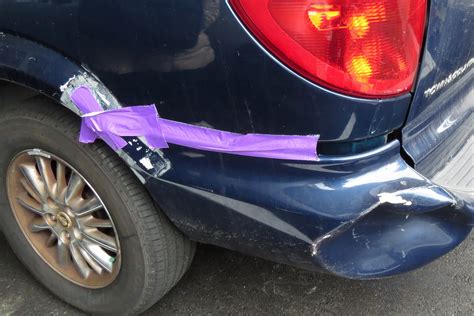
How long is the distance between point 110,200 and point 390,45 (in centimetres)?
111

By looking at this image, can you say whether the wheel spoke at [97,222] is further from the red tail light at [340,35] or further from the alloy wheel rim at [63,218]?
the red tail light at [340,35]

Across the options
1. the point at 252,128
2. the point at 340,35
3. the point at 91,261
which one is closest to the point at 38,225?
the point at 91,261

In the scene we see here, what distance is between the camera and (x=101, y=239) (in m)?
2.18

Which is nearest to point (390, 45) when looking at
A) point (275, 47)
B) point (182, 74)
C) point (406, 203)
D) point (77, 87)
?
point (275, 47)

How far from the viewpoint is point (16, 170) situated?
2.29 meters

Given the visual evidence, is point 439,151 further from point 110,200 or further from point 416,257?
point 110,200

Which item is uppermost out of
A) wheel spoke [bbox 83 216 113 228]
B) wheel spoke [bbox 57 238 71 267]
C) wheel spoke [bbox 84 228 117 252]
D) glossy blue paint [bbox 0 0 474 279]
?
glossy blue paint [bbox 0 0 474 279]

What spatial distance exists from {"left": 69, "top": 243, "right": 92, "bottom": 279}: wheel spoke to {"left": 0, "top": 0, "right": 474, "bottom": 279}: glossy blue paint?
2.09ft

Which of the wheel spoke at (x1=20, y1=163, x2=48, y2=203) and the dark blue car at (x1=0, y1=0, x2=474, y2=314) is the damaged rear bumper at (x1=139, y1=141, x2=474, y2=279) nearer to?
the dark blue car at (x1=0, y1=0, x2=474, y2=314)

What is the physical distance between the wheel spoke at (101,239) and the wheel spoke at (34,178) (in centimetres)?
26

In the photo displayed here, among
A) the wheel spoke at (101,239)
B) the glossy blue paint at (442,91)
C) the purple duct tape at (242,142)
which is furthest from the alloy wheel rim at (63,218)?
the glossy blue paint at (442,91)

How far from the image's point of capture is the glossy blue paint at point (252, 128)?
1.54 metres

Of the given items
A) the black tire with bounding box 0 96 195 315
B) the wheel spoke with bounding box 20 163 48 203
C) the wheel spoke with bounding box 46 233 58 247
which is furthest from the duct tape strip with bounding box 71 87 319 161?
Answer: the wheel spoke with bounding box 46 233 58 247

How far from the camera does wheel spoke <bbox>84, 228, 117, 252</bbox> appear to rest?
7.08ft
